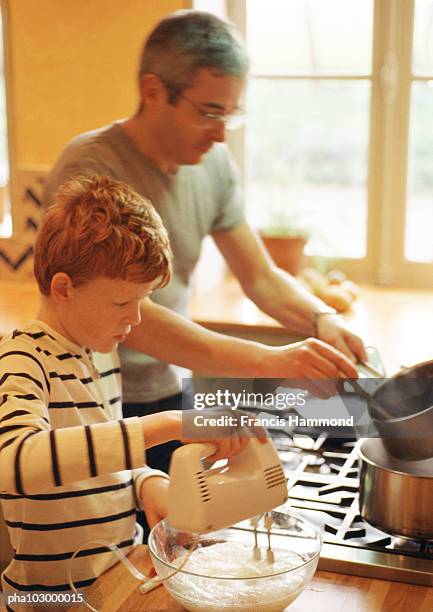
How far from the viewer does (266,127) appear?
8.86 ft

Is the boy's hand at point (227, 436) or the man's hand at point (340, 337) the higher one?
the boy's hand at point (227, 436)

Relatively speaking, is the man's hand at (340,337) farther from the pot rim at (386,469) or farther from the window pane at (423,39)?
the window pane at (423,39)

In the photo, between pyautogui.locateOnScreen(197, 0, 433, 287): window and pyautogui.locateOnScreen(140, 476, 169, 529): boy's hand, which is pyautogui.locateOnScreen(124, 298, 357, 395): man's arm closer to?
pyautogui.locateOnScreen(140, 476, 169, 529): boy's hand

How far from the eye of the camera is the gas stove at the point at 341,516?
110 cm

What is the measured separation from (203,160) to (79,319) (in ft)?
2.55

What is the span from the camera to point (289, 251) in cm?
256

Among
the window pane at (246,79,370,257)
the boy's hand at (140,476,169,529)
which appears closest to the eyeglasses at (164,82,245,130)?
the boy's hand at (140,476,169,529)

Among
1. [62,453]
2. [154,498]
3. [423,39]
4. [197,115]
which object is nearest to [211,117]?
[197,115]

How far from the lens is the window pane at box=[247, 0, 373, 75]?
98.3 inches

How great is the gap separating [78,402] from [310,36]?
1671 millimetres

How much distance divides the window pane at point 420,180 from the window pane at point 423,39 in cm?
5

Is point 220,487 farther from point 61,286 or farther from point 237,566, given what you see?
point 61,286

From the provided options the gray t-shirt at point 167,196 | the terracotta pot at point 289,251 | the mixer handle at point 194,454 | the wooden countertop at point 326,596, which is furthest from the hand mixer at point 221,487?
the terracotta pot at point 289,251

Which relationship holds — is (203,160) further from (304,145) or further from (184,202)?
(304,145)
